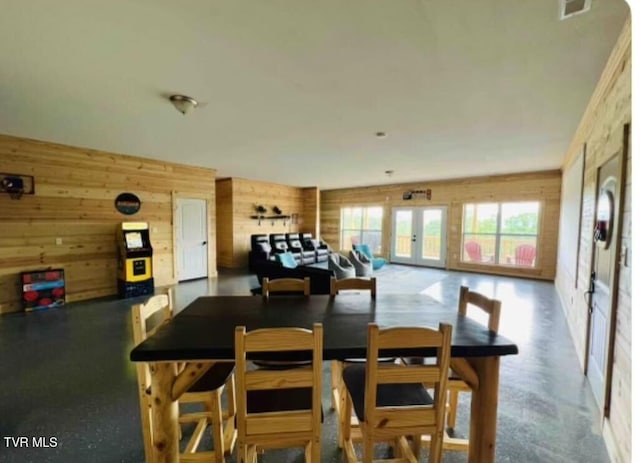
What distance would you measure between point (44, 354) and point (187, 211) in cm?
399

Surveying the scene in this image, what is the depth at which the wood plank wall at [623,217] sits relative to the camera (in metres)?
1.69

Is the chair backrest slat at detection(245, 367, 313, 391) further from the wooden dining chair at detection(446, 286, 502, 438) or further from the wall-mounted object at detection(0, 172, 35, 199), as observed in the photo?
the wall-mounted object at detection(0, 172, 35, 199)

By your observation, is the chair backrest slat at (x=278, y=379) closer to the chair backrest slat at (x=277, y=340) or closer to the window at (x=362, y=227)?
the chair backrest slat at (x=277, y=340)

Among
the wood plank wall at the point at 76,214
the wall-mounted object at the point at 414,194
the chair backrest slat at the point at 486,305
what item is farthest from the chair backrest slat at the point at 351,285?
the wall-mounted object at the point at 414,194

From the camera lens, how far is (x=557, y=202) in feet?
22.9

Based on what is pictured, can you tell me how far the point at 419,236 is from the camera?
9273 mm

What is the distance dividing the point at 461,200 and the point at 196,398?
332 inches

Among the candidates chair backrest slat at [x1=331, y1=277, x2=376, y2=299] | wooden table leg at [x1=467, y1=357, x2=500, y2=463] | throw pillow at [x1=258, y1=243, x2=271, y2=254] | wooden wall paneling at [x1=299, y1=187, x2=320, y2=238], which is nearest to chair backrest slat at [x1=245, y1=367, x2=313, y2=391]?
wooden table leg at [x1=467, y1=357, x2=500, y2=463]

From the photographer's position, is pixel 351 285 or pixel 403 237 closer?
pixel 351 285

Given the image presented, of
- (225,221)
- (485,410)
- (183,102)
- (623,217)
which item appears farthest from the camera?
(225,221)

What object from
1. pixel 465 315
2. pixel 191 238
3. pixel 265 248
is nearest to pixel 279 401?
pixel 465 315

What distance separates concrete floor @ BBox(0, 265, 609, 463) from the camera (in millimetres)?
1862

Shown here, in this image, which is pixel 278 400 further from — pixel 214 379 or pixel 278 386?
pixel 214 379

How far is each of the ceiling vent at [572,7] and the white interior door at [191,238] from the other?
6595 millimetres
